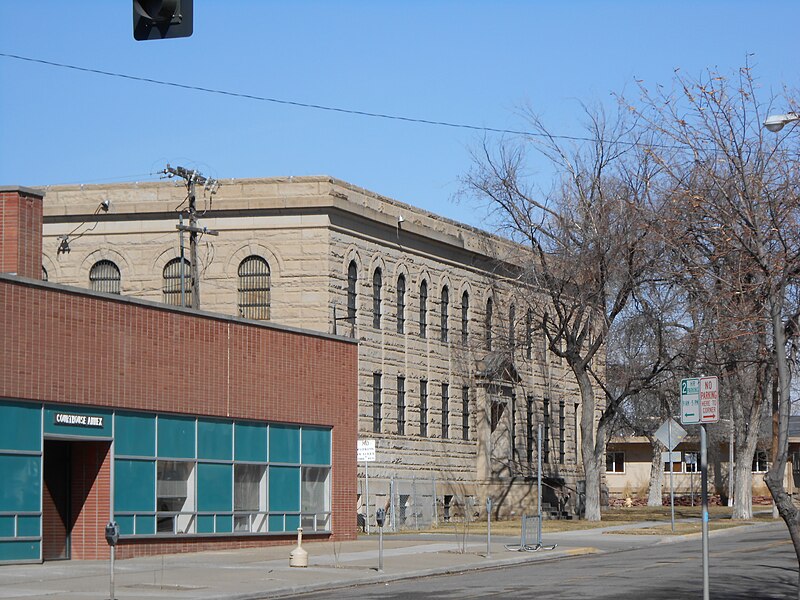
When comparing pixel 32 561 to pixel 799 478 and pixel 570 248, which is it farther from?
pixel 799 478

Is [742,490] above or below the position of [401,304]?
below

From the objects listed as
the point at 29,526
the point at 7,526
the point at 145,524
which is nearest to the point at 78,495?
the point at 145,524

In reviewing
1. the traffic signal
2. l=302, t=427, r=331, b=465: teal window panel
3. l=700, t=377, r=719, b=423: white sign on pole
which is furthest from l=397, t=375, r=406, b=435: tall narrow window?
the traffic signal

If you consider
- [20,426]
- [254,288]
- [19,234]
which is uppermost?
[254,288]

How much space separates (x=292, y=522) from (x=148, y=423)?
610cm

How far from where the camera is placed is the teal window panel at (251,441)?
32.0 meters

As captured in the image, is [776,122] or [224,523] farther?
[224,523]

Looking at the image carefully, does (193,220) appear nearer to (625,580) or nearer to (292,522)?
(292,522)

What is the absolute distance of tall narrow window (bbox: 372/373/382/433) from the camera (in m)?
45.0

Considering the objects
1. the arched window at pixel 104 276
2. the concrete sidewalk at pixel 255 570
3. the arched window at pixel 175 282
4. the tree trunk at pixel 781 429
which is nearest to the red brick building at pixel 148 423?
the concrete sidewalk at pixel 255 570

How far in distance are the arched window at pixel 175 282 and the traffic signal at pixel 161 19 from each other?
106ft

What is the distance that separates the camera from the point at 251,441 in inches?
1278

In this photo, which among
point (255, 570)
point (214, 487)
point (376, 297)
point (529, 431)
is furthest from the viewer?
point (529, 431)

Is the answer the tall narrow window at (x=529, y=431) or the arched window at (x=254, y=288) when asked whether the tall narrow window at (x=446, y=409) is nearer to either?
the tall narrow window at (x=529, y=431)
